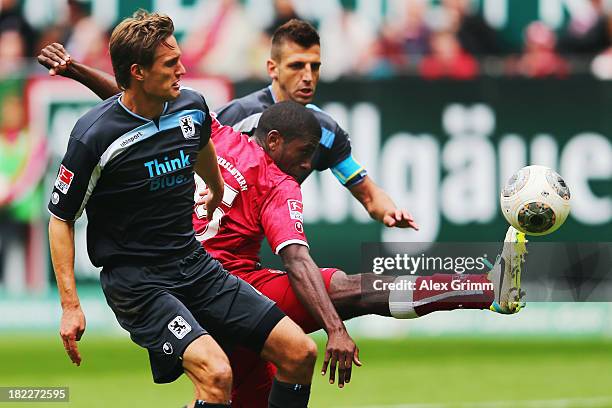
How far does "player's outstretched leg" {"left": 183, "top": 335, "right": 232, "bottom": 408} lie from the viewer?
688cm

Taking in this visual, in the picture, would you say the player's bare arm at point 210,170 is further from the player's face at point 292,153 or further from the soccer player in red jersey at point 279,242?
the player's face at point 292,153

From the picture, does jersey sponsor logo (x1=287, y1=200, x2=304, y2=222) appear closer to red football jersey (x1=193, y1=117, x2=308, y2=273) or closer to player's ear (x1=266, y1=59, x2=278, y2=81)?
red football jersey (x1=193, y1=117, x2=308, y2=273)

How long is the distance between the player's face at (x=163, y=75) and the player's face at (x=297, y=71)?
2621mm

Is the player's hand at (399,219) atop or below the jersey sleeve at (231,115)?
below

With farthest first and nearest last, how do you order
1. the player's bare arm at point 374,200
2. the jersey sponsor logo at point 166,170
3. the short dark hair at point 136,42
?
the player's bare arm at point 374,200, the jersey sponsor logo at point 166,170, the short dark hair at point 136,42

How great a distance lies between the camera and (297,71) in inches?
388

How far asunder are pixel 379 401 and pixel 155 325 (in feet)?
12.5

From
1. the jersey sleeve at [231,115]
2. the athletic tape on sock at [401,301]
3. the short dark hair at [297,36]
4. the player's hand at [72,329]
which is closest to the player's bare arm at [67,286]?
the player's hand at [72,329]

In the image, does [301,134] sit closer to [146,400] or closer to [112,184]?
[112,184]

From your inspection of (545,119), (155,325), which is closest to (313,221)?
(545,119)

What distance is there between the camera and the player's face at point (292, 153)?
26.7ft

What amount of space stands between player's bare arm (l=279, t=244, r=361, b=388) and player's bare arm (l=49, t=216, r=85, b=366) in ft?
4.19

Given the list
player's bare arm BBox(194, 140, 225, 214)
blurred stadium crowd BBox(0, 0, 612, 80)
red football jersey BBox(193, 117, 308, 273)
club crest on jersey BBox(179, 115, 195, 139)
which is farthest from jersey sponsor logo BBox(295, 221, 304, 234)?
blurred stadium crowd BBox(0, 0, 612, 80)

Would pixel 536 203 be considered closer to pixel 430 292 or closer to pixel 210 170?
pixel 430 292
